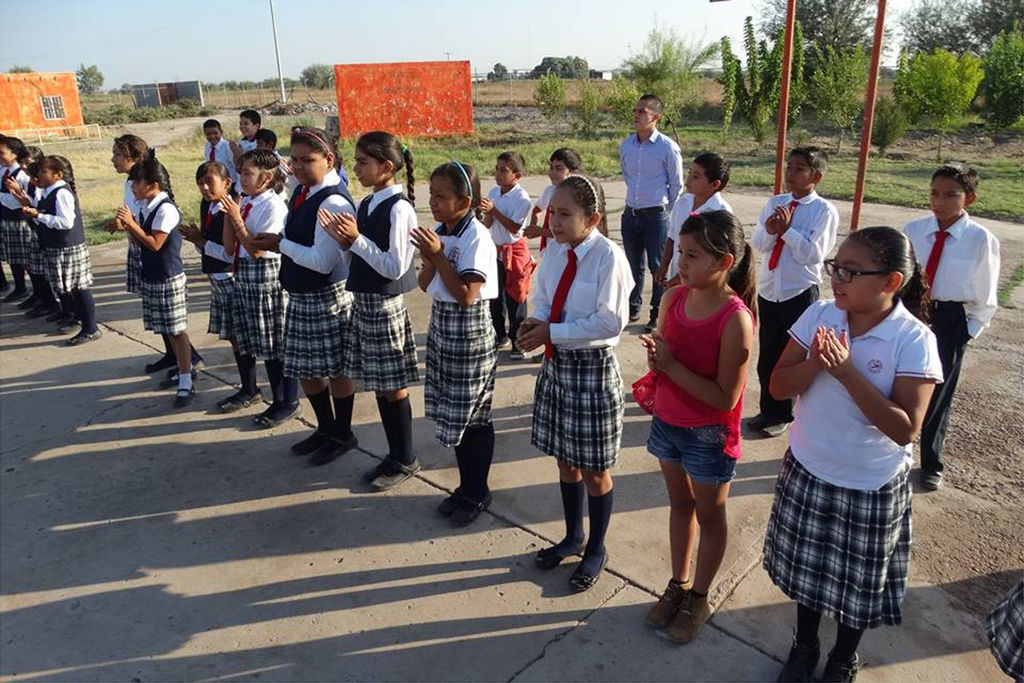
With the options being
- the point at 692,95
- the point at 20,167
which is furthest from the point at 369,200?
the point at 692,95

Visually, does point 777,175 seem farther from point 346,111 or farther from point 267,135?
point 346,111

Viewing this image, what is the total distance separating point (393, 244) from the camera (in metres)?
3.60

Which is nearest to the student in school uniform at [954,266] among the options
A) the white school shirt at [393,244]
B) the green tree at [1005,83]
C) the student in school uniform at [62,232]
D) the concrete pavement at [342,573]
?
the concrete pavement at [342,573]

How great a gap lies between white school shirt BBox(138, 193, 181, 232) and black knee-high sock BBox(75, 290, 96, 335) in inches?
77.5

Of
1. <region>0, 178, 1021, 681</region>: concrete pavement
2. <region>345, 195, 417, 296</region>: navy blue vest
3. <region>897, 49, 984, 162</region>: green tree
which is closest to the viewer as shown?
<region>0, 178, 1021, 681</region>: concrete pavement

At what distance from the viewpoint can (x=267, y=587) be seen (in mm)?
3244

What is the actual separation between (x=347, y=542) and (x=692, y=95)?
105 ft

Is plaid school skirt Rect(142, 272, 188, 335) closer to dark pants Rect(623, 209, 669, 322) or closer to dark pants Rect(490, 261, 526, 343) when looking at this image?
dark pants Rect(490, 261, 526, 343)

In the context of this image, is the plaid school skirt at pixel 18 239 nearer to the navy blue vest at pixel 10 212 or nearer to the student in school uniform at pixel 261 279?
the navy blue vest at pixel 10 212

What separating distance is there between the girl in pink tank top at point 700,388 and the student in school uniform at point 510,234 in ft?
9.48

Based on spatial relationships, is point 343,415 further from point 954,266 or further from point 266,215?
point 954,266

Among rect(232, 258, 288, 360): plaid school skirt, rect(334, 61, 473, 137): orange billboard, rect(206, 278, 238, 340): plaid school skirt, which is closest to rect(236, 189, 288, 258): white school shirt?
rect(232, 258, 288, 360): plaid school skirt

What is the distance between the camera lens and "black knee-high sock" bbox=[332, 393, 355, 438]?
4309 millimetres

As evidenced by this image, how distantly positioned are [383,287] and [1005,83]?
88.6 feet
